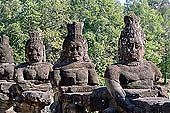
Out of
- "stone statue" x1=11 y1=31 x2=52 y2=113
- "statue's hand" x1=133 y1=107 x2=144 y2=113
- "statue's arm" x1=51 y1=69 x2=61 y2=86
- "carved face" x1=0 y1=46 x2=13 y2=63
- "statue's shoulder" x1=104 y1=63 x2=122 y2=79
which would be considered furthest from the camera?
"carved face" x1=0 y1=46 x2=13 y2=63

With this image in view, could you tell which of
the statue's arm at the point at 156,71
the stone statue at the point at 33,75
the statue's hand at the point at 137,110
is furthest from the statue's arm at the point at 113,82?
the stone statue at the point at 33,75

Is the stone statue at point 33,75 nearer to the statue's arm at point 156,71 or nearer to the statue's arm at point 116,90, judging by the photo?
the statue's arm at point 116,90

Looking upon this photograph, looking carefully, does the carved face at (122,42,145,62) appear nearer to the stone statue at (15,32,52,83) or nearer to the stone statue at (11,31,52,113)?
the stone statue at (11,31,52,113)

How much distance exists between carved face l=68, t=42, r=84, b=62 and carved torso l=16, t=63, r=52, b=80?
4.17 ft

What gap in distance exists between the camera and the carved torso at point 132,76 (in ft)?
16.3

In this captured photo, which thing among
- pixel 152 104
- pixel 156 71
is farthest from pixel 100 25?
pixel 152 104

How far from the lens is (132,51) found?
16.4 feet

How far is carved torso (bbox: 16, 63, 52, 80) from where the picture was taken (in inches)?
302

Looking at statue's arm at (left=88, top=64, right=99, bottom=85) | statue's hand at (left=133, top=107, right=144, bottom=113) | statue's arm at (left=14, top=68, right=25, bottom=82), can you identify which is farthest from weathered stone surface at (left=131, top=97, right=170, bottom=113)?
statue's arm at (left=14, top=68, right=25, bottom=82)

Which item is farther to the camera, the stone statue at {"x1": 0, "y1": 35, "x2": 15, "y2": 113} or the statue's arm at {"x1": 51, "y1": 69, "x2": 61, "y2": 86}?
the stone statue at {"x1": 0, "y1": 35, "x2": 15, "y2": 113}

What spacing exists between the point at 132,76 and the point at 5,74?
498 centimetres

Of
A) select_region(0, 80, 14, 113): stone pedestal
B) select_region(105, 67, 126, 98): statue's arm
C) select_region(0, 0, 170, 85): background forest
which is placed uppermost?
select_region(0, 0, 170, 85): background forest

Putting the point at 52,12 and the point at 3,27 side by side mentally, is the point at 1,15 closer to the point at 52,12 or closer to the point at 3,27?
the point at 3,27

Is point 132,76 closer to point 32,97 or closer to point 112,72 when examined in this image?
point 112,72
